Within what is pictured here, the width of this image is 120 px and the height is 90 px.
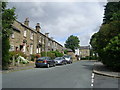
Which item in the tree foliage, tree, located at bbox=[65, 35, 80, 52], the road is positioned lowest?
the road

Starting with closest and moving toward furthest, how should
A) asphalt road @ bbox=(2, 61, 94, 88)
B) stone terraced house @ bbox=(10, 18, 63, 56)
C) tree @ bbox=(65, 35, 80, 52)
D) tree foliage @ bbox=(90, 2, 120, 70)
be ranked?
1. asphalt road @ bbox=(2, 61, 94, 88)
2. tree foliage @ bbox=(90, 2, 120, 70)
3. stone terraced house @ bbox=(10, 18, 63, 56)
4. tree @ bbox=(65, 35, 80, 52)

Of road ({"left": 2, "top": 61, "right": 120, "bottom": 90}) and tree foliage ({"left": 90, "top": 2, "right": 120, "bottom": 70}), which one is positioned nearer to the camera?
road ({"left": 2, "top": 61, "right": 120, "bottom": 90})

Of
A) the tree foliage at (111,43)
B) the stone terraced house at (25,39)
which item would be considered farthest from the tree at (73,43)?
the tree foliage at (111,43)

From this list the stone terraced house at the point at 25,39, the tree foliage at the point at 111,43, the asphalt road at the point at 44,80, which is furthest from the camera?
the stone terraced house at the point at 25,39

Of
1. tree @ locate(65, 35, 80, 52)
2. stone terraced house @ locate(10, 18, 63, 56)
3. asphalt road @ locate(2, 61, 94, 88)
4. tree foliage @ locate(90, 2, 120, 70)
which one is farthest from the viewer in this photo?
tree @ locate(65, 35, 80, 52)

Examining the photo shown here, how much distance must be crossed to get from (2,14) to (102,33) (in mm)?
11012

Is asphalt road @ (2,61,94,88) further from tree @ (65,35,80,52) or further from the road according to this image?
tree @ (65,35,80,52)

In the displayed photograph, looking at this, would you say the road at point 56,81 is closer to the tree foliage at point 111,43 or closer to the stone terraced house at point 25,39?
the tree foliage at point 111,43

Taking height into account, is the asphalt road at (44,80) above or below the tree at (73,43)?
below

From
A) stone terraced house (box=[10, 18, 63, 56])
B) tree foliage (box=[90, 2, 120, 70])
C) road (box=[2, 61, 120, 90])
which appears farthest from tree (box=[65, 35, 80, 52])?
road (box=[2, 61, 120, 90])

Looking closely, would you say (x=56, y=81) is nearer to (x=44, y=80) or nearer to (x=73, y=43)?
(x=44, y=80)

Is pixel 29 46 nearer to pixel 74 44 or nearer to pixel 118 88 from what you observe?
pixel 118 88

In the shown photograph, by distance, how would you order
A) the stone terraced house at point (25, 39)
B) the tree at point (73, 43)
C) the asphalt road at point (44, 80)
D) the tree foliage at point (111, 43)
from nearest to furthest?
the asphalt road at point (44, 80) → the tree foliage at point (111, 43) → the stone terraced house at point (25, 39) → the tree at point (73, 43)

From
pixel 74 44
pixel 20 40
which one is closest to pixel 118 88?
pixel 20 40
